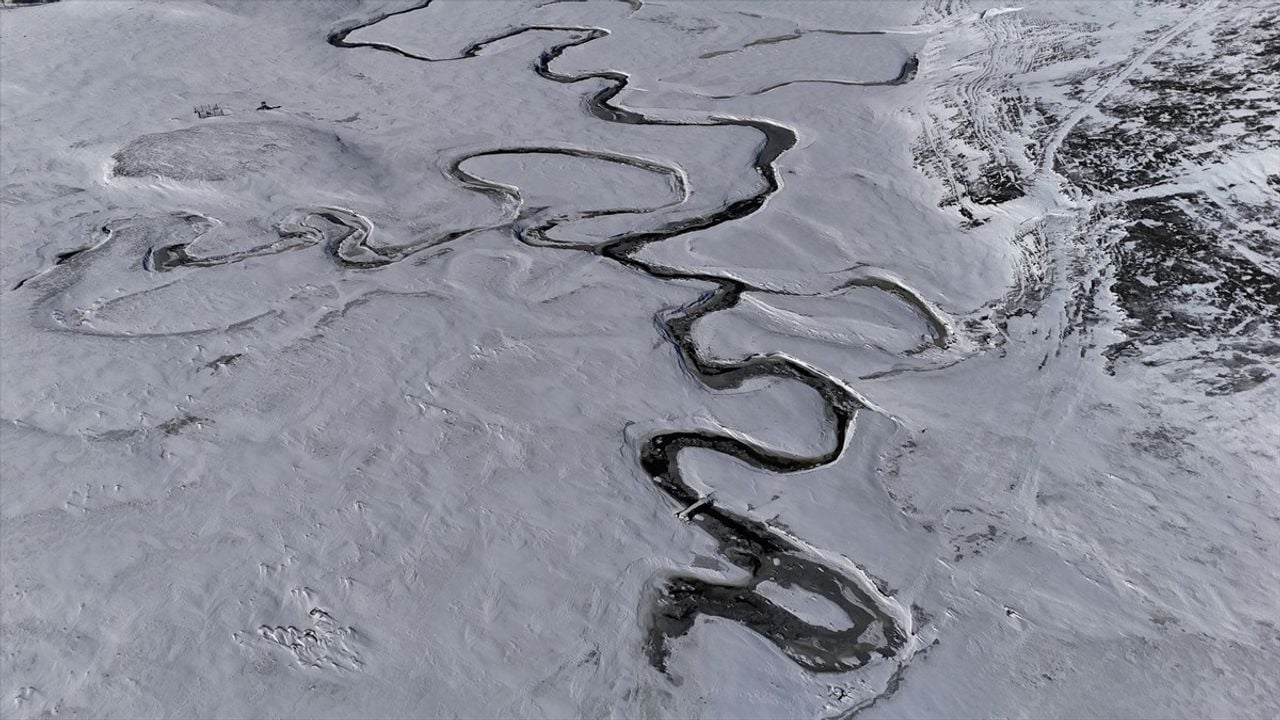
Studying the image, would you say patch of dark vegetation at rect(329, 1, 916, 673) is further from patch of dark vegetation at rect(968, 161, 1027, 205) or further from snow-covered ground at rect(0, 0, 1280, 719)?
patch of dark vegetation at rect(968, 161, 1027, 205)

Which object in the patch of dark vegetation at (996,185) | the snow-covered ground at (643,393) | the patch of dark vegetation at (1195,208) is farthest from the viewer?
the patch of dark vegetation at (996,185)

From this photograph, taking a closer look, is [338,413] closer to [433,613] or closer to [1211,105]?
[433,613]

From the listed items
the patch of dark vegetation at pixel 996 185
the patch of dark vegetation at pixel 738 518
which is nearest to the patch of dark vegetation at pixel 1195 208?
the patch of dark vegetation at pixel 996 185

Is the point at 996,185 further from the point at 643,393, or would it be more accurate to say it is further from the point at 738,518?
the point at 738,518

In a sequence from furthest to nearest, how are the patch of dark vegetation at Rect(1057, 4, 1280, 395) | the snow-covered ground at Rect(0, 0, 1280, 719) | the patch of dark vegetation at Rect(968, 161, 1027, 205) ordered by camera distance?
the patch of dark vegetation at Rect(968, 161, 1027, 205)
the patch of dark vegetation at Rect(1057, 4, 1280, 395)
the snow-covered ground at Rect(0, 0, 1280, 719)

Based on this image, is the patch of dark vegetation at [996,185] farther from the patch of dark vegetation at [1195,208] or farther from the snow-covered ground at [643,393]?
the patch of dark vegetation at [1195,208]

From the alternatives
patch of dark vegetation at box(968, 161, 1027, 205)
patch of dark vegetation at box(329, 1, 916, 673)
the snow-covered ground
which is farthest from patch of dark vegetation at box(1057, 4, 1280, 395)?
patch of dark vegetation at box(329, 1, 916, 673)

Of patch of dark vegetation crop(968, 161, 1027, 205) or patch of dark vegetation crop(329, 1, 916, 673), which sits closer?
patch of dark vegetation crop(329, 1, 916, 673)

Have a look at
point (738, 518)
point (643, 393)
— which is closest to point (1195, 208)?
point (643, 393)
